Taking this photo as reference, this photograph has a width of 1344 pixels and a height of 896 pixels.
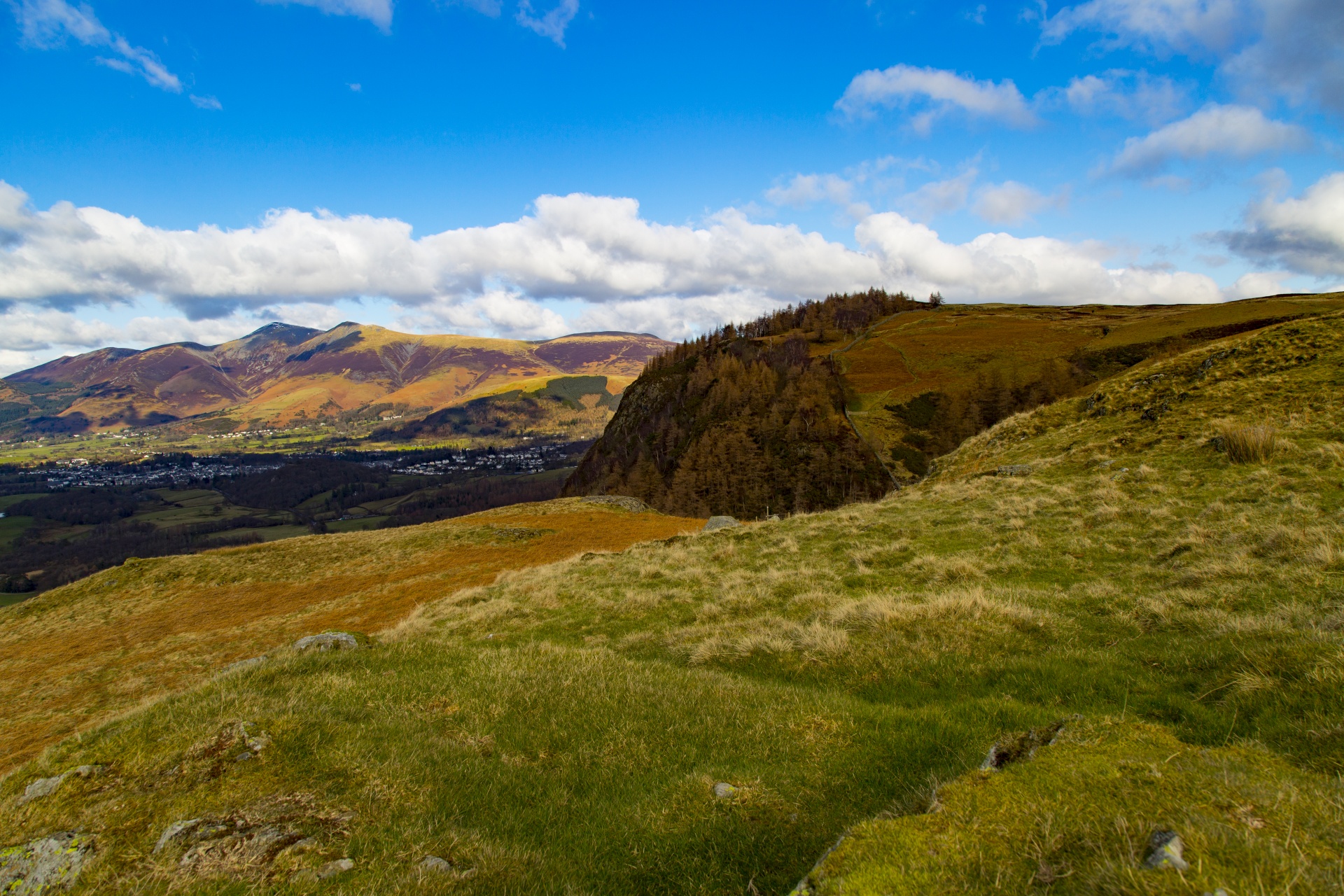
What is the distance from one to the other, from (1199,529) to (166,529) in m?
202

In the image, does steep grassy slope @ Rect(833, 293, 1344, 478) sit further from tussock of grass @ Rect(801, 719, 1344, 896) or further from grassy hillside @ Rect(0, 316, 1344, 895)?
tussock of grass @ Rect(801, 719, 1344, 896)

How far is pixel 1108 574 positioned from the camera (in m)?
11.1

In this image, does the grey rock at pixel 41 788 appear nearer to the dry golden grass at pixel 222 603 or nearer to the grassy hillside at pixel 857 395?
the dry golden grass at pixel 222 603

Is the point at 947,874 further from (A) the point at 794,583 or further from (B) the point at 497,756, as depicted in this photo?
(A) the point at 794,583

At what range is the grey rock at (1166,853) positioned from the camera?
102 inches

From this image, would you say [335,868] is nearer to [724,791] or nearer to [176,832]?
[176,832]

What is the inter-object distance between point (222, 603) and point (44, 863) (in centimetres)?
3074

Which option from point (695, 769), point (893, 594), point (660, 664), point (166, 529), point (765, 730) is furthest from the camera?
point (166, 529)

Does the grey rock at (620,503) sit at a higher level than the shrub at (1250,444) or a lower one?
lower

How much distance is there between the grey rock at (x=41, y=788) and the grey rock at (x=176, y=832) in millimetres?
1791

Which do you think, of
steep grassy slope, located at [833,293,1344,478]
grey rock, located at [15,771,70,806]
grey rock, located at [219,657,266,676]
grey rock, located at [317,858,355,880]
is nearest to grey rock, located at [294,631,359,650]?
grey rock, located at [219,657,266,676]

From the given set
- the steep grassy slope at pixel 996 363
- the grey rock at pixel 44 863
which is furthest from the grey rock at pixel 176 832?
the steep grassy slope at pixel 996 363

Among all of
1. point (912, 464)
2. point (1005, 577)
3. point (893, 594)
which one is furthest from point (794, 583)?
point (912, 464)

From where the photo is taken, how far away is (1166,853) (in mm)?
2650
